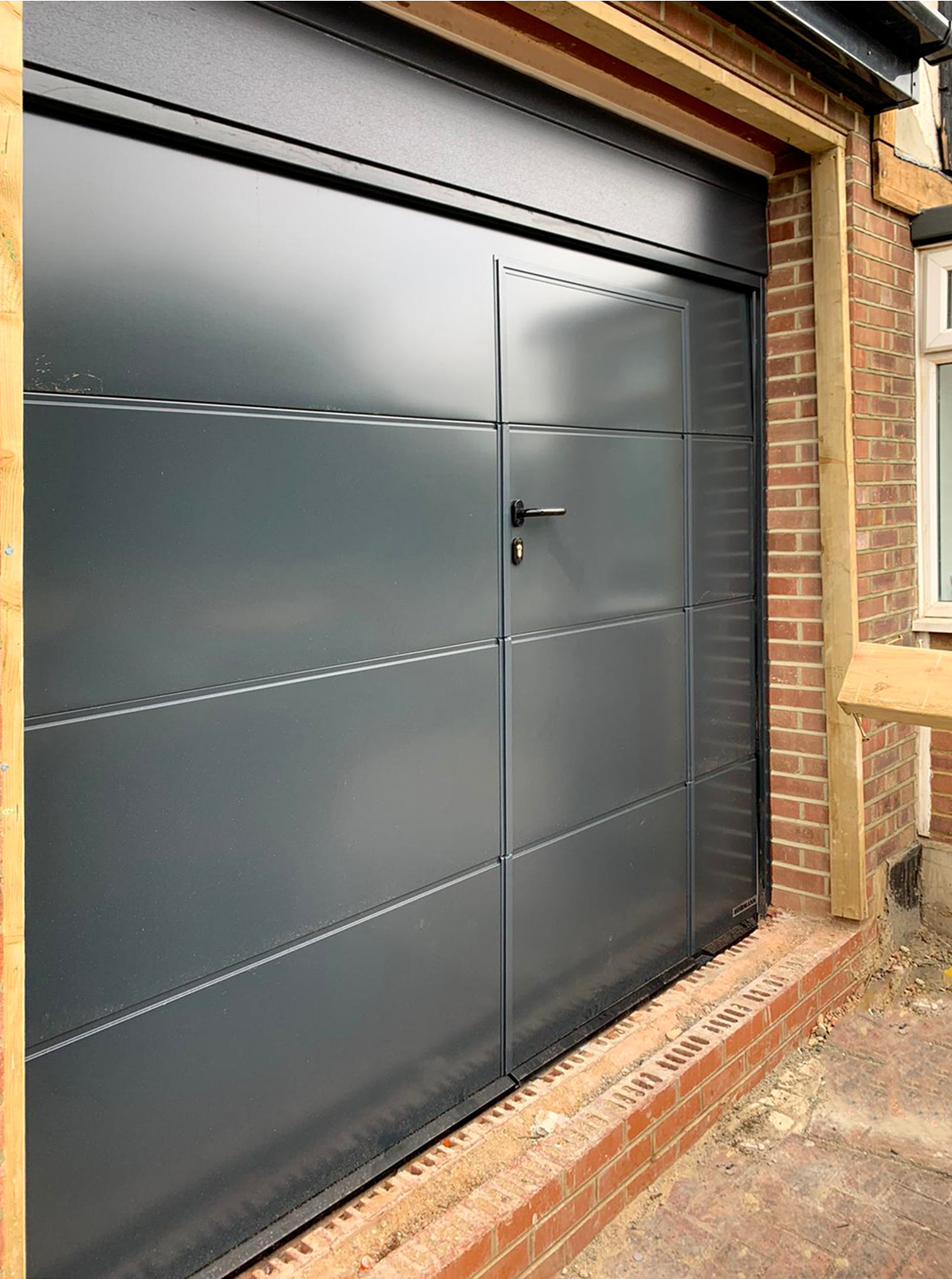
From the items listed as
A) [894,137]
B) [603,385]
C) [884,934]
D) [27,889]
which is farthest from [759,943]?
[894,137]

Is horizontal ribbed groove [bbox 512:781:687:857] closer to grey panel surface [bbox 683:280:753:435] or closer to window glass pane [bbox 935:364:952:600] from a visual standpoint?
grey panel surface [bbox 683:280:753:435]

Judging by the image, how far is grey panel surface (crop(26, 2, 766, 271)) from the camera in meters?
1.86

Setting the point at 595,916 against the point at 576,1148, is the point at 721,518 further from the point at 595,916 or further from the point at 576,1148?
the point at 576,1148

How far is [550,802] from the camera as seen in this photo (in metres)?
3.02

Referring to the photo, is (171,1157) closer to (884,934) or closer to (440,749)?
(440,749)

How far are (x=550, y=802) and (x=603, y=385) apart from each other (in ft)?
4.21

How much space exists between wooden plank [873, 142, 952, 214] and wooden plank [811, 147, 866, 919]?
292mm

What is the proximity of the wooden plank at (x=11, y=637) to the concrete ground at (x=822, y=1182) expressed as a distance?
157 cm

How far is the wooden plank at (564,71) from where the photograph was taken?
7.98 feet

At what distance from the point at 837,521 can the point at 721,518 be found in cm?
43

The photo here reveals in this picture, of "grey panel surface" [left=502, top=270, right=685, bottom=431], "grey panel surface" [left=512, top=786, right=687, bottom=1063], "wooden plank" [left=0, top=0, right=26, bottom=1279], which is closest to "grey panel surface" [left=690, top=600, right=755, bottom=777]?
"grey panel surface" [left=512, top=786, right=687, bottom=1063]

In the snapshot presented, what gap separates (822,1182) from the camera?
284 cm

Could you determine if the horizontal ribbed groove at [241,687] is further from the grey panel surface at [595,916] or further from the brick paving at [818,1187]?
the brick paving at [818,1187]

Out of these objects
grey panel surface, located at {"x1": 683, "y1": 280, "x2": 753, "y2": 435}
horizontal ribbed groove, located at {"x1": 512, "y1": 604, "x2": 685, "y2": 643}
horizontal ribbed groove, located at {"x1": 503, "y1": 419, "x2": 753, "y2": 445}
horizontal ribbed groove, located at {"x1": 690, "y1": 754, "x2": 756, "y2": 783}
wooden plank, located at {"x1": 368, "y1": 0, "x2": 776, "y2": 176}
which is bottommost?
horizontal ribbed groove, located at {"x1": 690, "y1": 754, "x2": 756, "y2": 783}
